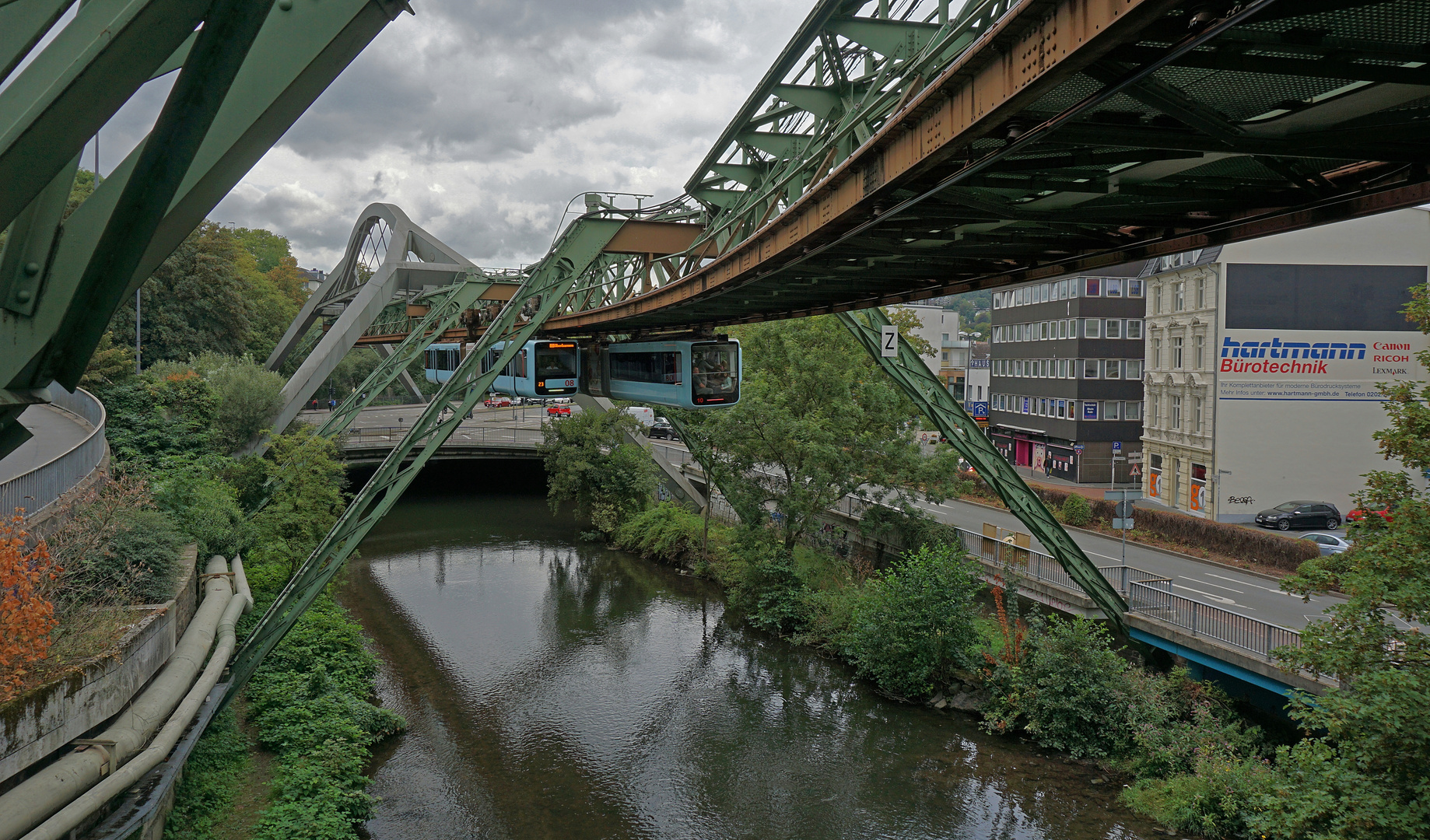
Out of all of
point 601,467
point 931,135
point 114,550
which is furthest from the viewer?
point 601,467

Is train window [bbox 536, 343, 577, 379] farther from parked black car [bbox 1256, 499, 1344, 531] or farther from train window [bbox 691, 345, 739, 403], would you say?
parked black car [bbox 1256, 499, 1344, 531]

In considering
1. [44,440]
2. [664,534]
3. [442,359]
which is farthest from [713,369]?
[442,359]

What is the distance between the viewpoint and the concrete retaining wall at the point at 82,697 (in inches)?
268

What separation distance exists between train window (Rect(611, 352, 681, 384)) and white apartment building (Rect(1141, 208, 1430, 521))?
19185 millimetres

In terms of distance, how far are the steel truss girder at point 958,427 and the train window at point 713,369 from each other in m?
2.66

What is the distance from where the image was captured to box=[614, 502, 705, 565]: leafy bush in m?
27.6

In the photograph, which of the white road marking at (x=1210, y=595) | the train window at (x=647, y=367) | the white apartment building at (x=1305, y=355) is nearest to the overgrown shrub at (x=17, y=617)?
the train window at (x=647, y=367)

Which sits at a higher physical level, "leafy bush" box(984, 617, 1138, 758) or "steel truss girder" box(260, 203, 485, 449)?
"steel truss girder" box(260, 203, 485, 449)

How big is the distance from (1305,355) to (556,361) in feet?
76.5

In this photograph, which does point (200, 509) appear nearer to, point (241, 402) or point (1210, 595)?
point (241, 402)

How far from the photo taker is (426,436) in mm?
13930

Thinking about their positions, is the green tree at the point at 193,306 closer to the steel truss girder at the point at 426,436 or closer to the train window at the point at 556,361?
the train window at the point at 556,361

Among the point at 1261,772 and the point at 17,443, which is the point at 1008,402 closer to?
the point at 1261,772

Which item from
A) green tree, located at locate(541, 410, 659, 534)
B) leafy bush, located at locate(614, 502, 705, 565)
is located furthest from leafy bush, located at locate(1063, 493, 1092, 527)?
green tree, located at locate(541, 410, 659, 534)
